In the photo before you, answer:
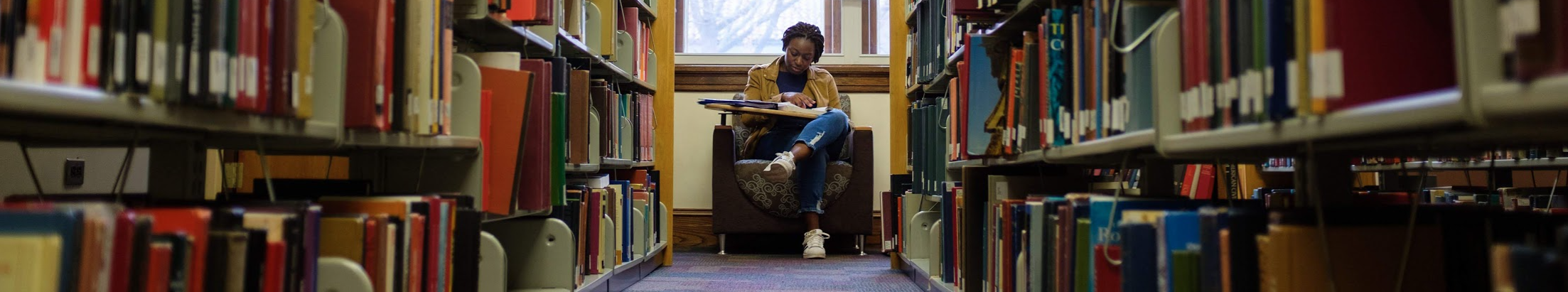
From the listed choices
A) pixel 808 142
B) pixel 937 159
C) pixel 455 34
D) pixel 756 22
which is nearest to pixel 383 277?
pixel 455 34

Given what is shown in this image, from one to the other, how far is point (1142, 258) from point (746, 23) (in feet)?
11.7

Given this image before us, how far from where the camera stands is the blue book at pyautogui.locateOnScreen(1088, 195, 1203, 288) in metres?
1.13

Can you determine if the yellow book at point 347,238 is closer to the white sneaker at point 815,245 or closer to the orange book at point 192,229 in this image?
the orange book at point 192,229

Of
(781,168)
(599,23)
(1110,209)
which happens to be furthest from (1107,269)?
(781,168)

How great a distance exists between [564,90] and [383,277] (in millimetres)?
787

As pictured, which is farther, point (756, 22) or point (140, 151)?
point (756, 22)

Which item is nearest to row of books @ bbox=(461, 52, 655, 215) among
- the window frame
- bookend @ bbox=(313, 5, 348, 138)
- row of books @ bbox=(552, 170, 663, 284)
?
row of books @ bbox=(552, 170, 663, 284)

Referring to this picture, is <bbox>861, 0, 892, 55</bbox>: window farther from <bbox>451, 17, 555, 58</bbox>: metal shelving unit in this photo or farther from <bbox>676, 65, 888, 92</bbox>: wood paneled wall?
<bbox>451, 17, 555, 58</bbox>: metal shelving unit

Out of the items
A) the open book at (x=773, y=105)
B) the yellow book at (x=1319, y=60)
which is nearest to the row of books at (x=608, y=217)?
the open book at (x=773, y=105)

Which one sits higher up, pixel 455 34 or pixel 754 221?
pixel 455 34

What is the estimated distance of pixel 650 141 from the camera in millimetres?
3148

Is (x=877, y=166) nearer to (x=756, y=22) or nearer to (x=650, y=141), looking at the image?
(x=756, y=22)

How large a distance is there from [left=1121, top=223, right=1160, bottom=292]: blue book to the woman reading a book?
Answer: 89.1 inches

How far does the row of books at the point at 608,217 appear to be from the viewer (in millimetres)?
2195
